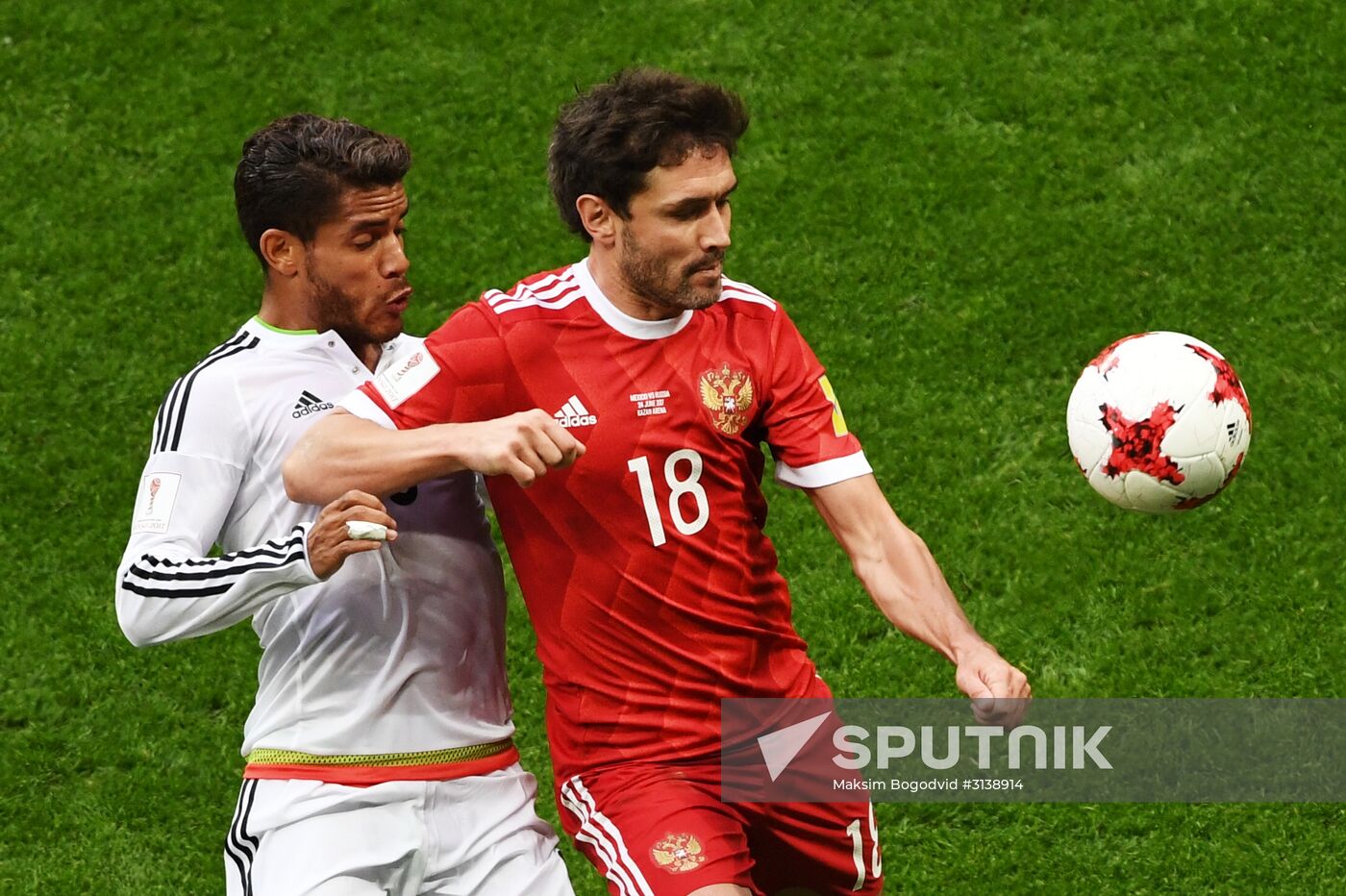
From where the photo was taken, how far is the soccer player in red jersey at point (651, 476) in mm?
5074

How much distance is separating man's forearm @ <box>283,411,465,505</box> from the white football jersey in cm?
25

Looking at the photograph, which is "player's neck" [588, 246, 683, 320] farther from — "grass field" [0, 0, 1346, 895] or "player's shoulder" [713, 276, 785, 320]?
"grass field" [0, 0, 1346, 895]

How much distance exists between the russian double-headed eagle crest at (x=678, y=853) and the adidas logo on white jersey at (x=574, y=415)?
1.06 meters

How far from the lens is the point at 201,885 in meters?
7.30

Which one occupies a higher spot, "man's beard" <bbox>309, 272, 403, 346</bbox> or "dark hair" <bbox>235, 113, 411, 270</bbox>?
"dark hair" <bbox>235, 113, 411, 270</bbox>

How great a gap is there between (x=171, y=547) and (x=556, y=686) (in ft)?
3.46

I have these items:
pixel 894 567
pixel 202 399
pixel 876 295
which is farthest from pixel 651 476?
pixel 876 295

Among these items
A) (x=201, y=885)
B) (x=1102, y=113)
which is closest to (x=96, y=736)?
(x=201, y=885)

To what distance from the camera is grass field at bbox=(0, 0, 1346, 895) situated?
24.8ft

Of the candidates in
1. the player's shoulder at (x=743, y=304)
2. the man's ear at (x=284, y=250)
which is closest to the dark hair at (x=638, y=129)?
the player's shoulder at (x=743, y=304)

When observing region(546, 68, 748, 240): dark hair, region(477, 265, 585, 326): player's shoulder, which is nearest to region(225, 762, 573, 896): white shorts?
region(477, 265, 585, 326): player's shoulder

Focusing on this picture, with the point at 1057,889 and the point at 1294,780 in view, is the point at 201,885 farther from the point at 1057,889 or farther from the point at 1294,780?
the point at 1294,780

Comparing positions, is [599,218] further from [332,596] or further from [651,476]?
[332,596]

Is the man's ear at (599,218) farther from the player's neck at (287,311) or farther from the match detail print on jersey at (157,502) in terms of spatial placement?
the match detail print on jersey at (157,502)
